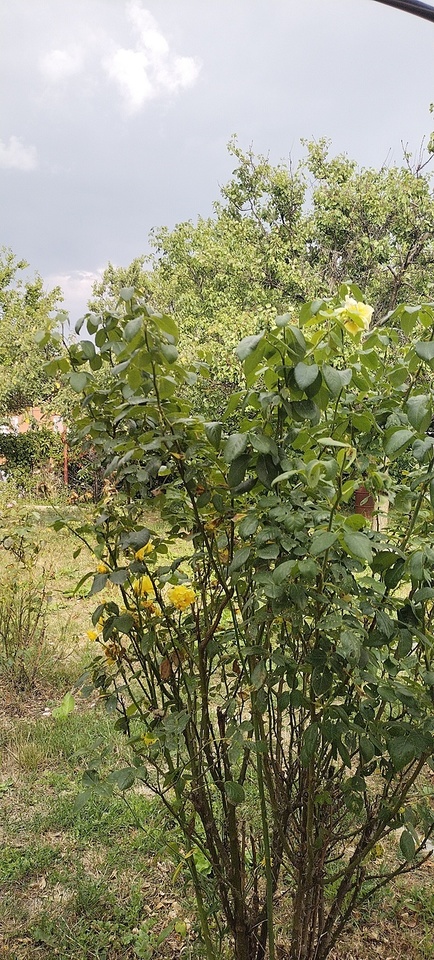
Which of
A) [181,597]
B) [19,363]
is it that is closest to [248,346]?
[181,597]

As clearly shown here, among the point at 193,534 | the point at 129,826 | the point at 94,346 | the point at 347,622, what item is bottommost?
the point at 129,826

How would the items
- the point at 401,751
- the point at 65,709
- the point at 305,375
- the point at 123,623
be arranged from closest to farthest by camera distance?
1. the point at 305,375
2. the point at 401,751
3. the point at 123,623
4. the point at 65,709

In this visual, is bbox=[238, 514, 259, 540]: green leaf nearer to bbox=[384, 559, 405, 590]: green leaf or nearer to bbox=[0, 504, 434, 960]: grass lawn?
bbox=[384, 559, 405, 590]: green leaf

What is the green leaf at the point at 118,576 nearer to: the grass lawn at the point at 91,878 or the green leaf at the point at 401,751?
the grass lawn at the point at 91,878

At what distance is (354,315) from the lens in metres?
0.51

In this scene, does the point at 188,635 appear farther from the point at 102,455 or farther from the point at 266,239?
the point at 266,239

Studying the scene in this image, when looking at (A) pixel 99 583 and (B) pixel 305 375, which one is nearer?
(B) pixel 305 375

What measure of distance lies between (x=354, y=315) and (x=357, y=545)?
192 millimetres

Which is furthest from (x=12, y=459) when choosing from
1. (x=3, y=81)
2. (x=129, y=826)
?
(x=129, y=826)

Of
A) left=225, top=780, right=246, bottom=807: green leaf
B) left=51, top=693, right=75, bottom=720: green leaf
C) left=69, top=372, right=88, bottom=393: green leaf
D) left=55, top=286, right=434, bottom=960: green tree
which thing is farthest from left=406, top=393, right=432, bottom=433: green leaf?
left=51, top=693, right=75, bottom=720: green leaf

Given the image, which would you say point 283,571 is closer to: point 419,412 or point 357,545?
point 357,545

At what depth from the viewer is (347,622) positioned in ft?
1.92

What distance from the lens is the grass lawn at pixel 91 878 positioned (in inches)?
43.1

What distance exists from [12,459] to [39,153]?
3.13 meters
